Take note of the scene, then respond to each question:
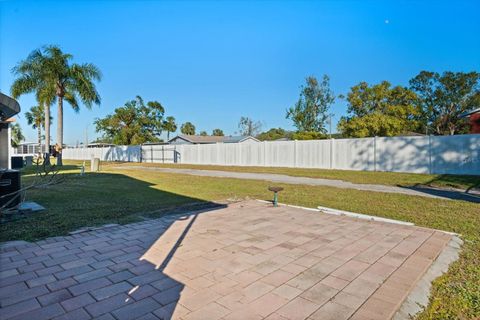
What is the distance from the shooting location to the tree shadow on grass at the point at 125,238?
2424 mm

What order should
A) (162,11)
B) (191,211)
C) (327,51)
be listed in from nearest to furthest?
(191,211)
(162,11)
(327,51)

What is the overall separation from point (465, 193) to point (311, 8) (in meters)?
9.40

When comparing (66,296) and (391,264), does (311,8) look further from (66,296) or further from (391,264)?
(66,296)

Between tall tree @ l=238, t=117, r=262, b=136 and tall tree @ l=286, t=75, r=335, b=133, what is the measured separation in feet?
83.0

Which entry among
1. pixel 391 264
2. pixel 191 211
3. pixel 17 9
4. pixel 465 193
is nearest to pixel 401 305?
pixel 391 264

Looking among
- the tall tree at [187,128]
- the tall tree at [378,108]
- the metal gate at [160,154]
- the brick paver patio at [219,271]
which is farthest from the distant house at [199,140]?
the brick paver patio at [219,271]

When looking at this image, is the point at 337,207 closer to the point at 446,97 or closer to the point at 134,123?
the point at 446,97

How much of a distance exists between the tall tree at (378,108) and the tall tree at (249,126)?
2730cm

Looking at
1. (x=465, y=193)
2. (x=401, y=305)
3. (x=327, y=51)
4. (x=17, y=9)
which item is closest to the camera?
(x=401, y=305)

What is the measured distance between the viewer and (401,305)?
A: 2393mm

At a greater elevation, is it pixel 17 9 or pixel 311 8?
pixel 311 8

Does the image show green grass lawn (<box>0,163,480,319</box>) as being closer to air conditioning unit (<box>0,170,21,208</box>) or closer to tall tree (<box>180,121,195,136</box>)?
air conditioning unit (<box>0,170,21,208</box>)

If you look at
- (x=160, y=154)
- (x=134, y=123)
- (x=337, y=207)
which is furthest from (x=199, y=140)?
(x=337, y=207)

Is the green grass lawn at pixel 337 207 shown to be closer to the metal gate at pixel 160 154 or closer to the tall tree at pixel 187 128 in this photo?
the metal gate at pixel 160 154
